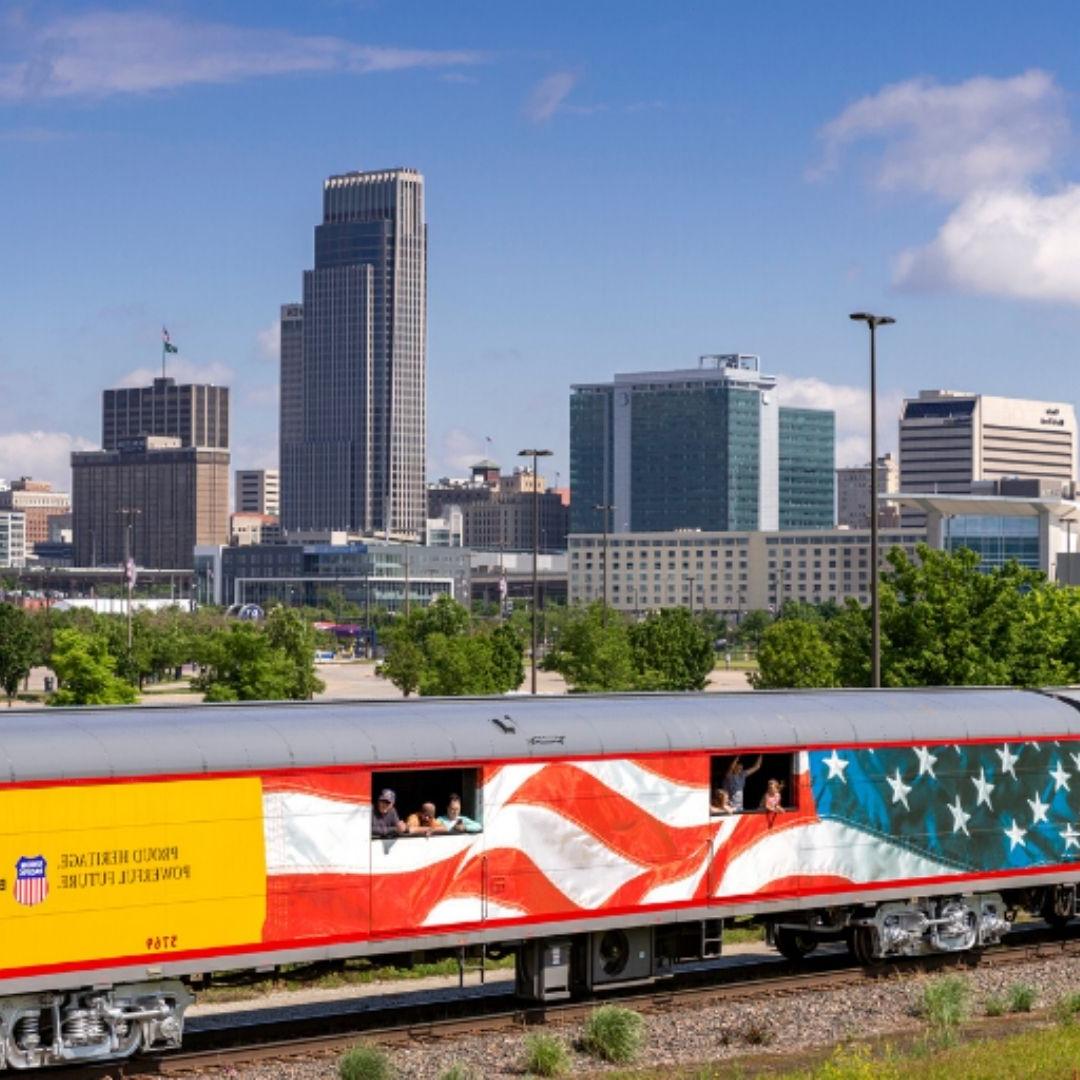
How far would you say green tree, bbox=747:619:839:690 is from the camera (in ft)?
220

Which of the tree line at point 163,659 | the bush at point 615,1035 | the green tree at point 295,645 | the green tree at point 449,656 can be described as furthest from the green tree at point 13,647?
the bush at point 615,1035

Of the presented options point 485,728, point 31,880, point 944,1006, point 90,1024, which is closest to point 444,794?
point 485,728

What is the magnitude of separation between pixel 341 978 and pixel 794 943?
582 cm

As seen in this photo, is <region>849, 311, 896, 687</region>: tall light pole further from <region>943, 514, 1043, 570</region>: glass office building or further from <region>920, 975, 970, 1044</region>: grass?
<region>943, 514, 1043, 570</region>: glass office building

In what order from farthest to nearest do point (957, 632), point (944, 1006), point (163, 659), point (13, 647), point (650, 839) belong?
point (163, 659) < point (13, 647) < point (957, 632) < point (650, 839) < point (944, 1006)

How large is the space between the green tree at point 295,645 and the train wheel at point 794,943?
153ft

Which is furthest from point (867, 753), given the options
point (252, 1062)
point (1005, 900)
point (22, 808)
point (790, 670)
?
point (790, 670)

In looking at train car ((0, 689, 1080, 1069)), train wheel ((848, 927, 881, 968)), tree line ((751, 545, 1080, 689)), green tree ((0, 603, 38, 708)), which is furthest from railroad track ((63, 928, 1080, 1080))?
green tree ((0, 603, 38, 708))

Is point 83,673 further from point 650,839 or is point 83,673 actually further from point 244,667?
point 650,839

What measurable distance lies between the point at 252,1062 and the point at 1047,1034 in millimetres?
8270

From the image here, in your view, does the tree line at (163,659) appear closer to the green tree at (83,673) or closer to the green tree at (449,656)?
the green tree at (83,673)

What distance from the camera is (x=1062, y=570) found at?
93812 millimetres

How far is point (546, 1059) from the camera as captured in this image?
63.4ft

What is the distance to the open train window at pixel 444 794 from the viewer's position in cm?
2091
